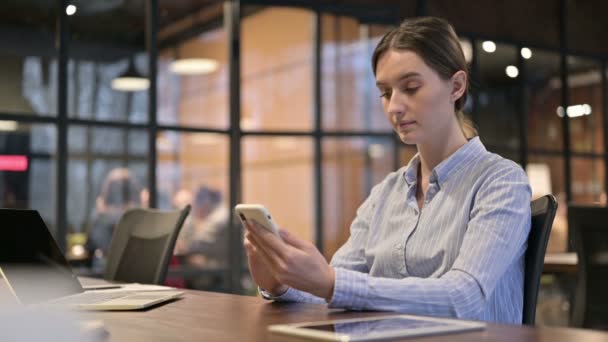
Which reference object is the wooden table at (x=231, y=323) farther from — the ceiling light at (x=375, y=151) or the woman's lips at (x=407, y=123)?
the ceiling light at (x=375, y=151)

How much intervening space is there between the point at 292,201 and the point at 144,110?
1515 mm

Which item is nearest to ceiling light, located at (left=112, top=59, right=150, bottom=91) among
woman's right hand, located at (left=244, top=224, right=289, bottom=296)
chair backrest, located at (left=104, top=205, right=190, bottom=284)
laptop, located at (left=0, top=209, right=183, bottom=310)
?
chair backrest, located at (left=104, top=205, right=190, bottom=284)

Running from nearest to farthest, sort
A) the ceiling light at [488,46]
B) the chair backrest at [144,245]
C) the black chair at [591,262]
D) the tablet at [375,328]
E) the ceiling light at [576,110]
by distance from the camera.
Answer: the tablet at [375,328] → the chair backrest at [144,245] → the black chair at [591,262] → the ceiling light at [488,46] → the ceiling light at [576,110]

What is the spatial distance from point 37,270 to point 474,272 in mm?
1035

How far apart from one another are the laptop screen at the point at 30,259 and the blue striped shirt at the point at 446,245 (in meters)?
0.57

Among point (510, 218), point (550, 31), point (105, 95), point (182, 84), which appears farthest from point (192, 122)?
point (510, 218)

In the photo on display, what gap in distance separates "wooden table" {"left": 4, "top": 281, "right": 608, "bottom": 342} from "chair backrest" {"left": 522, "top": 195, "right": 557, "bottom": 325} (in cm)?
47

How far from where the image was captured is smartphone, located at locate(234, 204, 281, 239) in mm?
1551

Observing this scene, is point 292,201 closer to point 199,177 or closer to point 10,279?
point 199,177

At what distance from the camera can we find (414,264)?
203 cm

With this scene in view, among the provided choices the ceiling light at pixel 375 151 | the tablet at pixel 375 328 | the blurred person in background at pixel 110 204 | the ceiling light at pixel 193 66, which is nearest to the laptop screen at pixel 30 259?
the tablet at pixel 375 328

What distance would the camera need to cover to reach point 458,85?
2.12m

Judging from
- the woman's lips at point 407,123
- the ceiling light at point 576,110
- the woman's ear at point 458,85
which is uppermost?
the ceiling light at point 576,110

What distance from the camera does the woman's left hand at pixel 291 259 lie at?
156 centimetres
